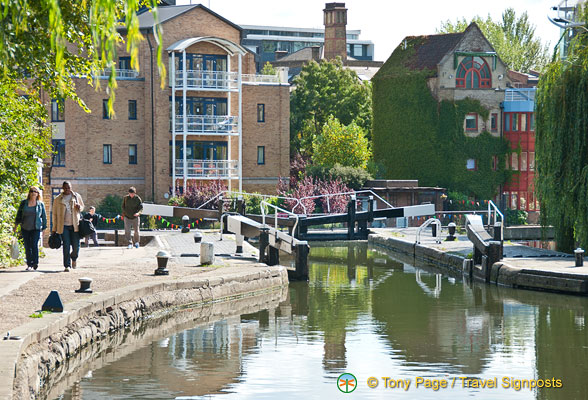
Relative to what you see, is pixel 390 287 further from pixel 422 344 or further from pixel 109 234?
pixel 109 234

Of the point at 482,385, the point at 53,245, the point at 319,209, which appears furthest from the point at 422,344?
the point at 319,209

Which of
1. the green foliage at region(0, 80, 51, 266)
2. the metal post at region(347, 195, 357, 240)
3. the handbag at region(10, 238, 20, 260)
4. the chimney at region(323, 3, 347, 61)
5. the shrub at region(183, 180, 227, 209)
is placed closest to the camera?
the green foliage at region(0, 80, 51, 266)

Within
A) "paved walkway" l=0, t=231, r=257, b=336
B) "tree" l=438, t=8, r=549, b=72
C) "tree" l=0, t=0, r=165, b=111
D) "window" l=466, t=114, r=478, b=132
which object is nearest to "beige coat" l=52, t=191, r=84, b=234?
"paved walkway" l=0, t=231, r=257, b=336

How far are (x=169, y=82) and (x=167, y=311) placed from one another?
121ft

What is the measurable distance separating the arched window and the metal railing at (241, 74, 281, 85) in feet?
36.7

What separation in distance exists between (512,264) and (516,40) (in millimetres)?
68020

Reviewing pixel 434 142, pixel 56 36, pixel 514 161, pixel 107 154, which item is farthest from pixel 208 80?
pixel 56 36

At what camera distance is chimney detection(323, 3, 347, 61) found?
96.5 m

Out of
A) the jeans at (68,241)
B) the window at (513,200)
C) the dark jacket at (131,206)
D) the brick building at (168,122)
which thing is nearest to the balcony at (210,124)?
the brick building at (168,122)

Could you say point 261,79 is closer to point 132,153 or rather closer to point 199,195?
point 132,153

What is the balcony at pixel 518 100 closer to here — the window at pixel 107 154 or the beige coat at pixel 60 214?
the window at pixel 107 154

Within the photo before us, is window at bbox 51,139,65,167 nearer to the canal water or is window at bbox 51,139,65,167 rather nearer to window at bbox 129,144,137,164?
window at bbox 129,144,137,164

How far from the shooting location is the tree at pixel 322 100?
68062mm

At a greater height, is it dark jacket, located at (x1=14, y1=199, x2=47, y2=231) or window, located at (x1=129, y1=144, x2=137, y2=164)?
window, located at (x1=129, y1=144, x2=137, y2=164)
